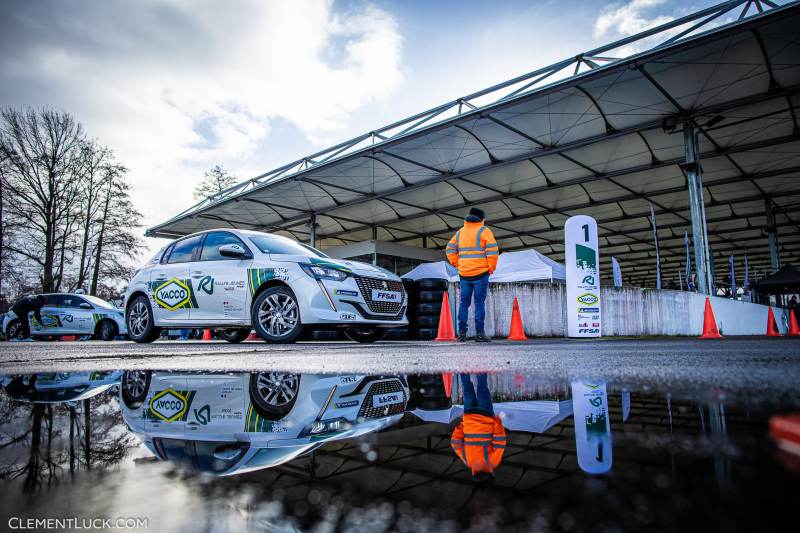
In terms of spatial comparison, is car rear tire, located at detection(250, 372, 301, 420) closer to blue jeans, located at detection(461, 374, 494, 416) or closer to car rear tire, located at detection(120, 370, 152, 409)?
car rear tire, located at detection(120, 370, 152, 409)

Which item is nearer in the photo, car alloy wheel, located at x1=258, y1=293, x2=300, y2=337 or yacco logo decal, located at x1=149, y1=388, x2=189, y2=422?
yacco logo decal, located at x1=149, y1=388, x2=189, y2=422

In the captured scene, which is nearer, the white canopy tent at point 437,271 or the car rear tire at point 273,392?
the car rear tire at point 273,392

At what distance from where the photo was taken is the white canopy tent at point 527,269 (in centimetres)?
1645

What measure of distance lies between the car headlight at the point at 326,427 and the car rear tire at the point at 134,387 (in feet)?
2.03

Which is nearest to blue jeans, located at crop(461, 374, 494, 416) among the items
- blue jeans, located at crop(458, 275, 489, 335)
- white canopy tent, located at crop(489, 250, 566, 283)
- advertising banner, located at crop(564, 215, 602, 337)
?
blue jeans, located at crop(458, 275, 489, 335)

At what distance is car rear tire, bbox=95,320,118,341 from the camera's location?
12.9 m

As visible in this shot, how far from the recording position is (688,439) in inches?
28.3

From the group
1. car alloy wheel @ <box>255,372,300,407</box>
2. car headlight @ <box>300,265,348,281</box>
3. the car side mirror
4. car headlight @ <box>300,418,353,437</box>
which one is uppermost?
the car side mirror

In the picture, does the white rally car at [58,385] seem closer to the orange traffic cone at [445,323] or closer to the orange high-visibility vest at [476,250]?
the orange high-visibility vest at [476,250]

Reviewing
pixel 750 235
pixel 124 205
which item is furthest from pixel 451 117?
pixel 750 235

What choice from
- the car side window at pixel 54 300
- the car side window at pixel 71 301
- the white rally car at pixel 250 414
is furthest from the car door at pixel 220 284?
the car side window at pixel 54 300

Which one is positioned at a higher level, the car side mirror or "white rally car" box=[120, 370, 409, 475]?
the car side mirror

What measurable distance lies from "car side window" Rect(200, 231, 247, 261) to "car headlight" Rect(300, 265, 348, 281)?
4.02 feet

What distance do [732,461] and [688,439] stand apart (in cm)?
15
